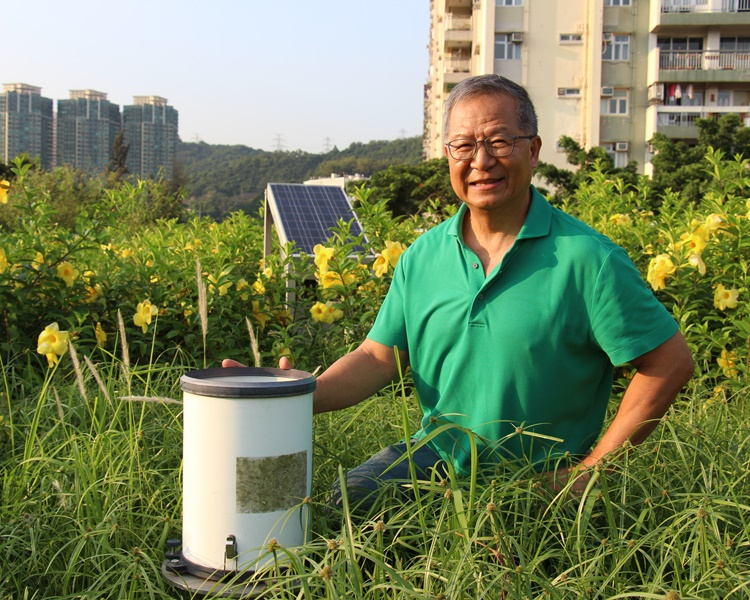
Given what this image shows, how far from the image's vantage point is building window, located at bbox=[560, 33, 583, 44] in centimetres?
3189

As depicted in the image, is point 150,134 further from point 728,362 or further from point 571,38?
point 728,362

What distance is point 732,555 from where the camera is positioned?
1785 millimetres

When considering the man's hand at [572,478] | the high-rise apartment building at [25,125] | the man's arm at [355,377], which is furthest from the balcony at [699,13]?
the high-rise apartment building at [25,125]

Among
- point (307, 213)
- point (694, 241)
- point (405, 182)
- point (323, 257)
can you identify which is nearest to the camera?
point (694, 241)

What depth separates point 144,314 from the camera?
3639mm

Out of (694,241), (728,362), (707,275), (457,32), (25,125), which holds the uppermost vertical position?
(25,125)

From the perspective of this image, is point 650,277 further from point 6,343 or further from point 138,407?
point 6,343

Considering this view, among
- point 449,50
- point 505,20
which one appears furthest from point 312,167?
point 505,20

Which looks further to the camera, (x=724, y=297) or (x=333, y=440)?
(x=724, y=297)

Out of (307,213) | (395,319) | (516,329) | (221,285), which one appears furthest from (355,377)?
(307,213)

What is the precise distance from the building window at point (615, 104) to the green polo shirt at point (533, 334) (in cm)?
3129

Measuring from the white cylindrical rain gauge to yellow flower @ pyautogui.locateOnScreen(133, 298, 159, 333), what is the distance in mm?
1929

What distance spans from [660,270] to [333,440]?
1.67 meters

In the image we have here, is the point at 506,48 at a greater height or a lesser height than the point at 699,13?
lesser
